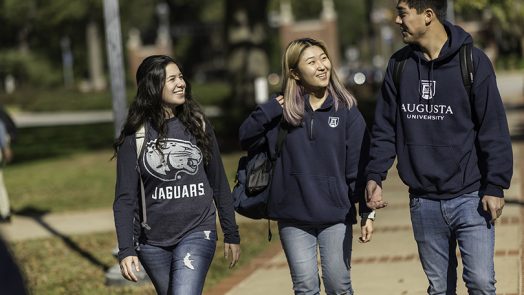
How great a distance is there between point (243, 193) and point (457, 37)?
1357mm

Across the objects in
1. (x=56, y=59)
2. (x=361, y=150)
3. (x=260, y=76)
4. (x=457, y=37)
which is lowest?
(x=56, y=59)

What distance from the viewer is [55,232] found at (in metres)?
12.4

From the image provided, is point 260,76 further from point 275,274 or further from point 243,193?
point 243,193

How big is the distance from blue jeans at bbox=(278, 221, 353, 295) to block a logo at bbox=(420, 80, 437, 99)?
0.81 m

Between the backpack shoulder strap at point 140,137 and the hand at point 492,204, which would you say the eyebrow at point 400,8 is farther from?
the backpack shoulder strap at point 140,137

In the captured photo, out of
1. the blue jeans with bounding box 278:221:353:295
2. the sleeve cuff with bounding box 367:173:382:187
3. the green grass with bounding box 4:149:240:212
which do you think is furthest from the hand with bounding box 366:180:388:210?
the green grass with bounding box 4:149:240:212

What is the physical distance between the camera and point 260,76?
25.3 meters

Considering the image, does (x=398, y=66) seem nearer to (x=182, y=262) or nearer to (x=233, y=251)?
(x=233, y=251)

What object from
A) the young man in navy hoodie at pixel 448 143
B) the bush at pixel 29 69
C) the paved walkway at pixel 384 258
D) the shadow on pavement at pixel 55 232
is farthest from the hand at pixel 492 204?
the bush at pixel 29 69

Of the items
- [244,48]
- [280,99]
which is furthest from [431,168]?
[244,48]

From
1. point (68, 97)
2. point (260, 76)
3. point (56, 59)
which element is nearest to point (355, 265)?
point (260, 76)

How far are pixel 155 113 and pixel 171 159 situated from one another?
0.26 m

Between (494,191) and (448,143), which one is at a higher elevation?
(448,143)

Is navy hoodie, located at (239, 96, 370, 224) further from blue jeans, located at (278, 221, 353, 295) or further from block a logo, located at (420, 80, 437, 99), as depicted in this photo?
block a logo, located at (420, 80, 437, 99)
